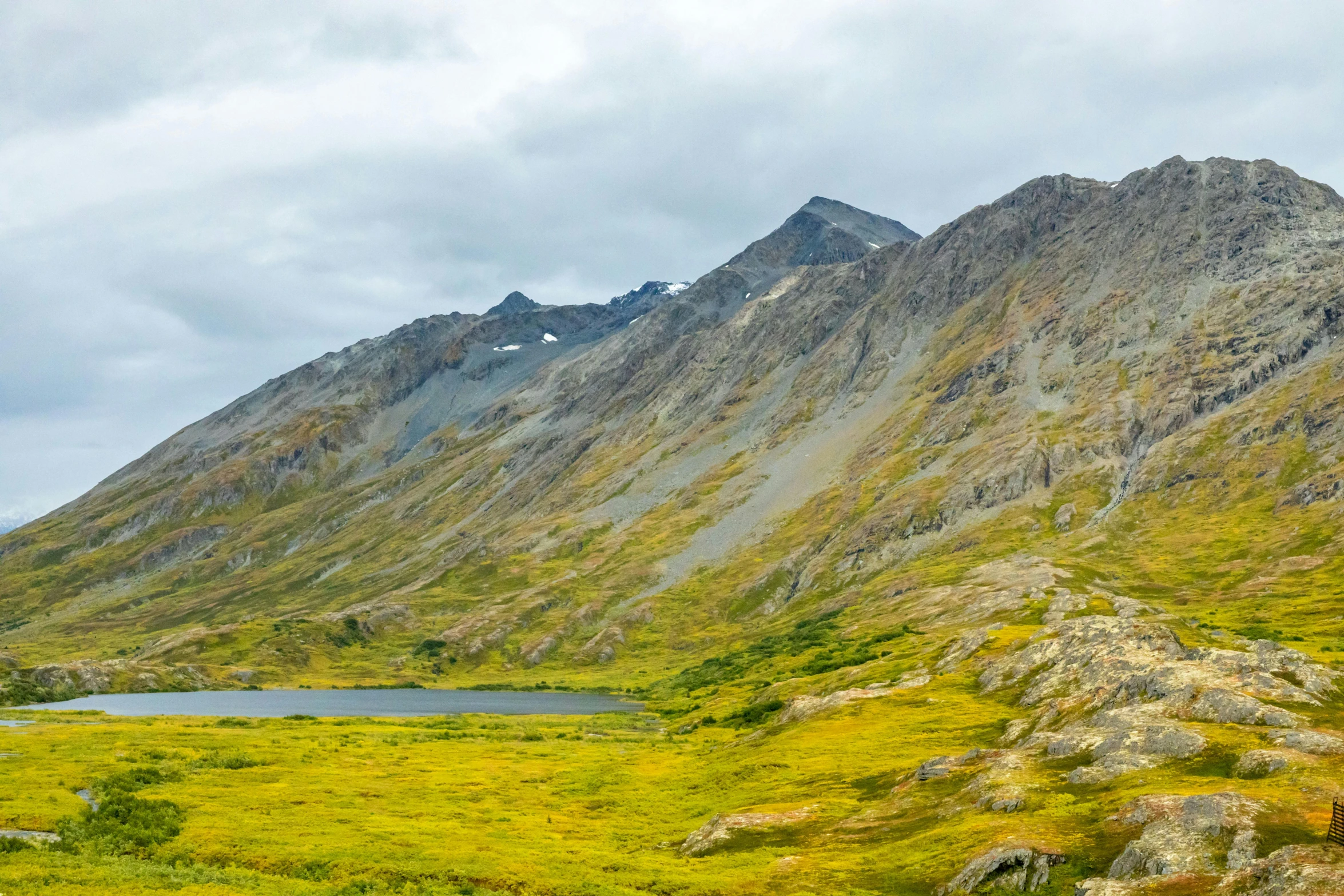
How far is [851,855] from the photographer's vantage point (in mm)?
49094

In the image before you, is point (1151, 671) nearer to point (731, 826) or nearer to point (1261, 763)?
point (1261, 763)

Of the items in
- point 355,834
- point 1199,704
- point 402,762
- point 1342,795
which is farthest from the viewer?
point 402,762

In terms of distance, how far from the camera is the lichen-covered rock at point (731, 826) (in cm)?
5519

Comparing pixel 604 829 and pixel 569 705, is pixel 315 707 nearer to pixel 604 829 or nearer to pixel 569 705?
pixel 569 705

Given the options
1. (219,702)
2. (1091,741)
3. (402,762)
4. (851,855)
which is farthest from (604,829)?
(219,702)

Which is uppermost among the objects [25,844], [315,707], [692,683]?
[25,844]

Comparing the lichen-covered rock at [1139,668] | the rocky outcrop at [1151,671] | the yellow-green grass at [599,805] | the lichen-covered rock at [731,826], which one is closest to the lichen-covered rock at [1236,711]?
the rocky outcrop at [1151,671]

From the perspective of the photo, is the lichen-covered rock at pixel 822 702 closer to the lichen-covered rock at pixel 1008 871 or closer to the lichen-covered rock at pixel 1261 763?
the lichen-covered rock at pixel 1261 763

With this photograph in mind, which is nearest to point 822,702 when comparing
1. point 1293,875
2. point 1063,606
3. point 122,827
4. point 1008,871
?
point 1063,606

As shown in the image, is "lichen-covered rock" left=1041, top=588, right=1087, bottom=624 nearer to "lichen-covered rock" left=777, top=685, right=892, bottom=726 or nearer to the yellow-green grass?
the yellow-green grass

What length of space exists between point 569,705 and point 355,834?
129 metres

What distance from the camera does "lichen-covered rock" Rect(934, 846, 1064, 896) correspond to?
39812mm

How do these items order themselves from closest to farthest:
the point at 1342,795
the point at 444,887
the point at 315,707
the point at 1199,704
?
1. the point at 1342,795
2. the point at 444,887
3. the point at 1199,704
4. the point at 315,707

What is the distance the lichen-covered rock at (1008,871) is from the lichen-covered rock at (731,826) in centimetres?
1673
